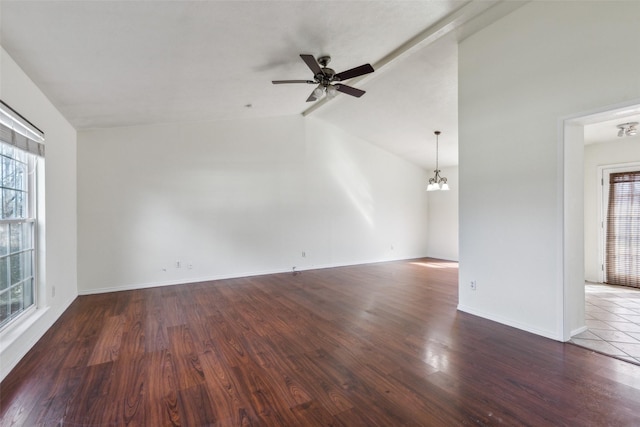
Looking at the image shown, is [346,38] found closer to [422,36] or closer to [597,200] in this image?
[422,36]

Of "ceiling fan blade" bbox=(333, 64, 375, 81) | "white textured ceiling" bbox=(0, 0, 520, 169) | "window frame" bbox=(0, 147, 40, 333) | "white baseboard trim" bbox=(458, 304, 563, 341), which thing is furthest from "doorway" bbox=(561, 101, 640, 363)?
"window frame" bbox=(0, 147, 40, 333)

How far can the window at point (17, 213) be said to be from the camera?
8.67ft

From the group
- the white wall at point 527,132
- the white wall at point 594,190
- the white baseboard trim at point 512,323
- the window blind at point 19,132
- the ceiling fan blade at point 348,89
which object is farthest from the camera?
the white wall at point 594,190

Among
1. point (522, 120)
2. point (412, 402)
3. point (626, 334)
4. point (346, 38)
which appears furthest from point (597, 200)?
point (412, 402)

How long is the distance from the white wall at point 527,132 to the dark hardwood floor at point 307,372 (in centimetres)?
45

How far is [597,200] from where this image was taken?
5.39 metres

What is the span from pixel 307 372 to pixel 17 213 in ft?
10.4

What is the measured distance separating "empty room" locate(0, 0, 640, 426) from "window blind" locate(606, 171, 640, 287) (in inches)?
7.2

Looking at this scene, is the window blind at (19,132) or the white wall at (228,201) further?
the white wall at (228,201)

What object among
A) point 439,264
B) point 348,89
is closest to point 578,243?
point 348,89

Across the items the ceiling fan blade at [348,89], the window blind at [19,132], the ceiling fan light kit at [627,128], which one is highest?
the ceiling fan blade at [348,89]

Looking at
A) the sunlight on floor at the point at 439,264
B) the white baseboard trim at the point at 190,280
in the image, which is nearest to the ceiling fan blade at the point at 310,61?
the white baseboard trim at the point at 190,280

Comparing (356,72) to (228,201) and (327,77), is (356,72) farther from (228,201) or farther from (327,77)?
(228,201)

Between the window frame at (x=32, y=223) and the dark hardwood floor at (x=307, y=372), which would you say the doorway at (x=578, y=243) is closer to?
the dark hardwood floor at (x=307, y=372)
